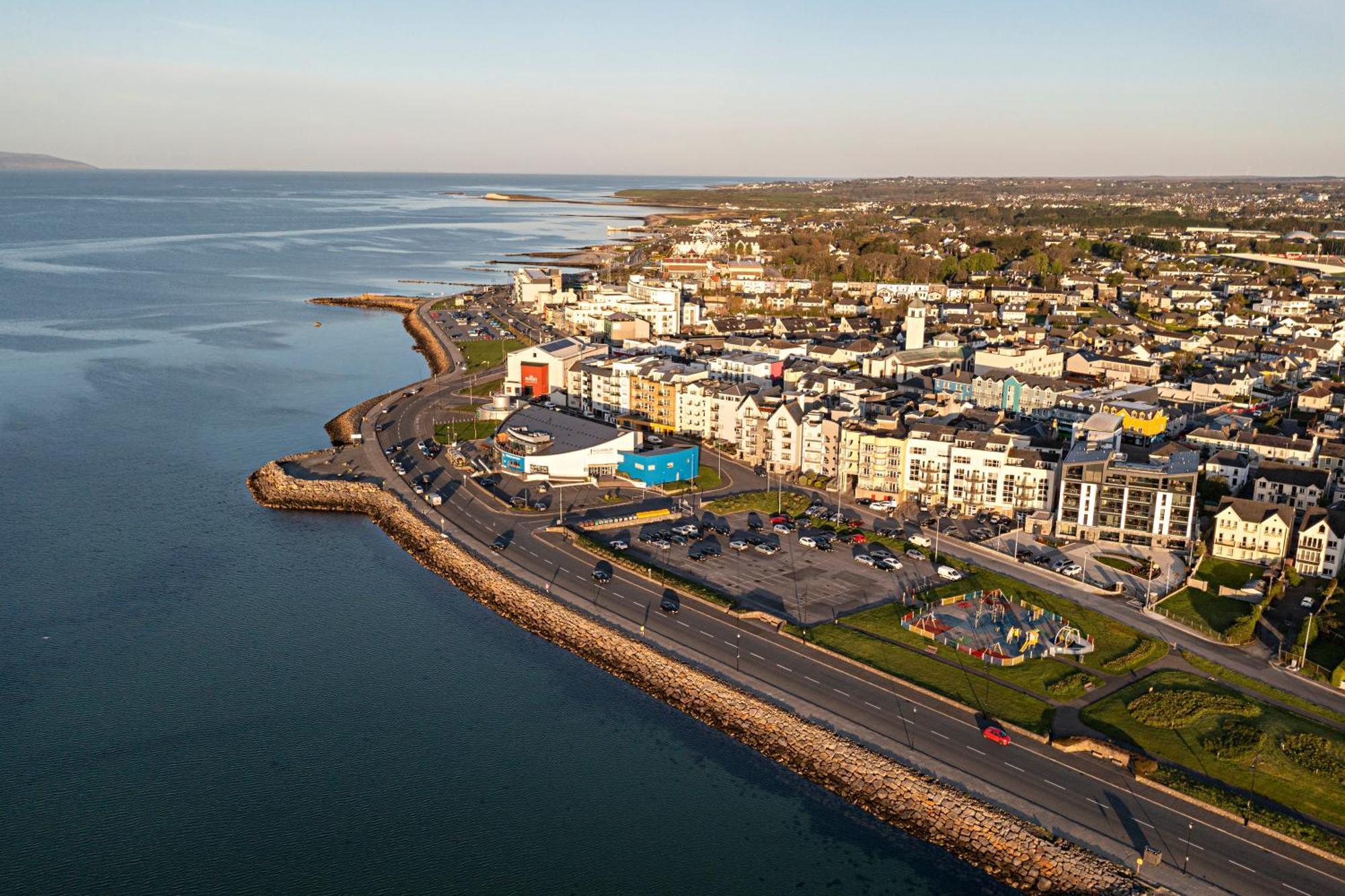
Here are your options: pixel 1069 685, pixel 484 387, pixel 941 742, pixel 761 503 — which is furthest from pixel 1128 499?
pixel 484 387

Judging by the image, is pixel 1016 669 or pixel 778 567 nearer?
pixel 1016 669

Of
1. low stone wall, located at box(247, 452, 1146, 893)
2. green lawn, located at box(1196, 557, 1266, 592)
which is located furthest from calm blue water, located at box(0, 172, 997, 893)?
green lawn, located at box(1196, 557, 1266, 592)

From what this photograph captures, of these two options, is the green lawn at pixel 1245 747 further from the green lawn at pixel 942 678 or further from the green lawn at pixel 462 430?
the green lawn at pixel 462 430

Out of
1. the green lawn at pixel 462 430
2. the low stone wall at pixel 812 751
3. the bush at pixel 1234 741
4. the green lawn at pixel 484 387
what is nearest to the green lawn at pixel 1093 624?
the bush at pixel 1234 741

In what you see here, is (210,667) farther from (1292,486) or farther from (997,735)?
(1292,486)

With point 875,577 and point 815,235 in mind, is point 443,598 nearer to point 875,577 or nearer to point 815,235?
point 875,577

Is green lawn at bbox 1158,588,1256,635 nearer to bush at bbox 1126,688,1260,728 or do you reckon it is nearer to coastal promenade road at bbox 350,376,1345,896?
bush at bbox 1126,688,1260,728
